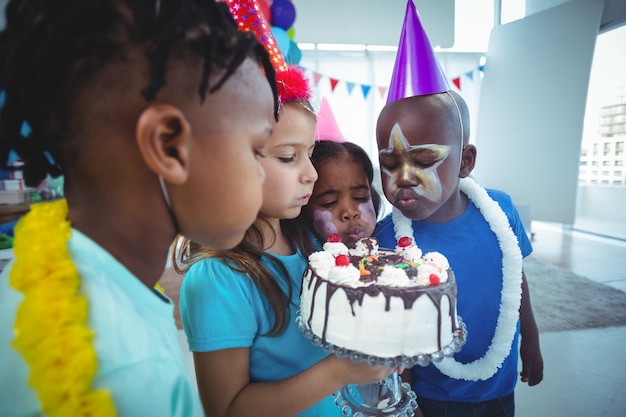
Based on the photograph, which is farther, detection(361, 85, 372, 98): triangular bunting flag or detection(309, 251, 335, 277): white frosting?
detection(361, 85, 372, 98): triangular bunting flag

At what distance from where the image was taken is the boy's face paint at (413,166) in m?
0.98

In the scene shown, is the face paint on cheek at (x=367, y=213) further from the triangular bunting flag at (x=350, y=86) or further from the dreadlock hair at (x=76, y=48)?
the triangular bunting flag at (x=350, y=86)

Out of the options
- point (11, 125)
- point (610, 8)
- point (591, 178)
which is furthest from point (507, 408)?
point (591, 178)

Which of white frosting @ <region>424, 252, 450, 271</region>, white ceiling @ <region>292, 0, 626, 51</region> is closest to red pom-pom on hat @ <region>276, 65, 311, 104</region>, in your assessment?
white frosting @ <region>424, 252, 450, 271</region>

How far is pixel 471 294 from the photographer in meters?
1.06

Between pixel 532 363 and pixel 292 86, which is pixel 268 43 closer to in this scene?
pixel 292 86

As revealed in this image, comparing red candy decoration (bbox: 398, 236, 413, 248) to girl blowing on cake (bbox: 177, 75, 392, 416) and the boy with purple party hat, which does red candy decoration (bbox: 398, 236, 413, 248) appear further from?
girl blowing on cake (bbox: 177, 75, 392, 416)

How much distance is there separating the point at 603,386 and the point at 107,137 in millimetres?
2497

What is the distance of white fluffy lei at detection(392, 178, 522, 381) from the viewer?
1050 millimetres

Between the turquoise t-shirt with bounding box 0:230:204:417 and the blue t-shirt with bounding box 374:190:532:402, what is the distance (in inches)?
34.0

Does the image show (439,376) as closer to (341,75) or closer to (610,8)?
(341,75)

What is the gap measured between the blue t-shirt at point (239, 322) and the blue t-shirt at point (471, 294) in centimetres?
45

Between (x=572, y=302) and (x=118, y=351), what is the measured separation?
11.0ft

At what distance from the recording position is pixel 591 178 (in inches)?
237
